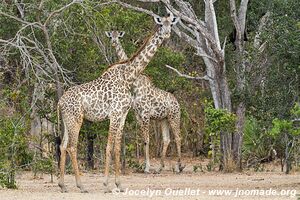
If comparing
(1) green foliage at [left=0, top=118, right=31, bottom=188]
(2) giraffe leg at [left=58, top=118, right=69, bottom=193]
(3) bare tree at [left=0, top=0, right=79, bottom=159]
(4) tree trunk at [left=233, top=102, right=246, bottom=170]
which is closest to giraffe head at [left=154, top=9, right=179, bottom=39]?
(3) bare tree at [left=0, top=0, right=79, bottom=159]

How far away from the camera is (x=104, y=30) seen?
19953 mm

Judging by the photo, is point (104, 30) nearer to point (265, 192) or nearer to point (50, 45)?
point (50, 45)

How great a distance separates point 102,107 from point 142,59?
4.33 ft

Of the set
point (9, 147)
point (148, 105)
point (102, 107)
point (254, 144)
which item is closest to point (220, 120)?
point (148, 105)

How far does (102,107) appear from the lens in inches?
635

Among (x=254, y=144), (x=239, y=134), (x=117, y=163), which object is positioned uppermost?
(x=239, y=134)

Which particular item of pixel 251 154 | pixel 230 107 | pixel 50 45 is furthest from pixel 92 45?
pixel 251 154

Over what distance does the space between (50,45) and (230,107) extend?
16.2ft

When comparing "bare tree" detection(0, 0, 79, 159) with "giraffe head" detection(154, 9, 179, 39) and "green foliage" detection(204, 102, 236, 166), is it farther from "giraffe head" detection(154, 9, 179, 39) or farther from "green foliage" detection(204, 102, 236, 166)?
"green foliage" detection(204, 102, 236, 166)

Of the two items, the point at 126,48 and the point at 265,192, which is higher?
the point at 126,48

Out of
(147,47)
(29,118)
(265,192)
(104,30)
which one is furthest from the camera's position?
(104,30)

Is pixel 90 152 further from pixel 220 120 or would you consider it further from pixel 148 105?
pixel 220 120

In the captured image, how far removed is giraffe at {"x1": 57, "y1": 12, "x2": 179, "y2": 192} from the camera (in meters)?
15.8

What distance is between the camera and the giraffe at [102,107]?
620 inches
